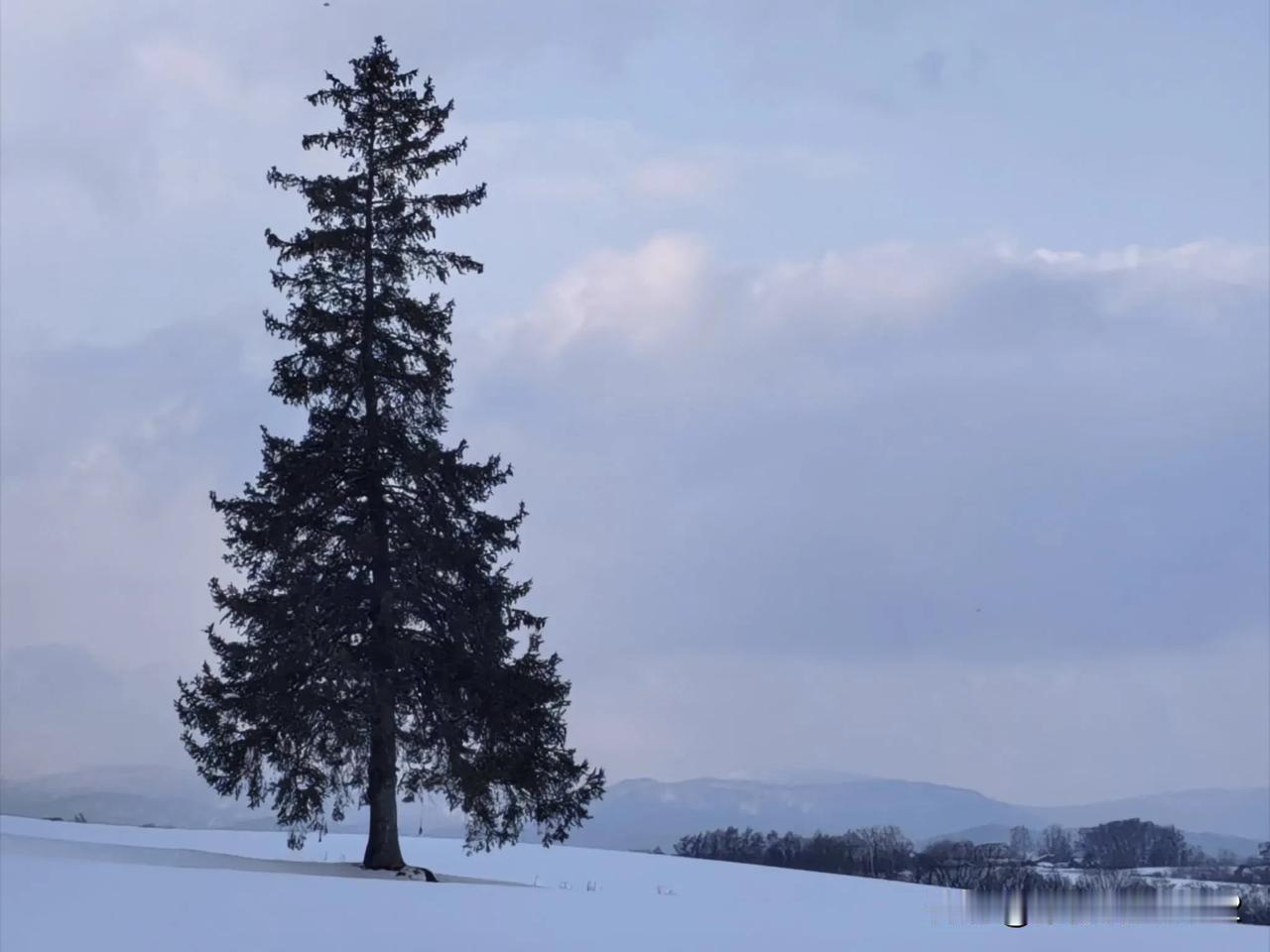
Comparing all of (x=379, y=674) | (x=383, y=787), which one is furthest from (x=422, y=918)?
(x=383, y=787)

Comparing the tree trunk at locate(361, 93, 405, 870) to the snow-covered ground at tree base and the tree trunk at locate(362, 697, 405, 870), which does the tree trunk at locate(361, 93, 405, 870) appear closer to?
the tree trunk at locate(362, 697, 405, 870)

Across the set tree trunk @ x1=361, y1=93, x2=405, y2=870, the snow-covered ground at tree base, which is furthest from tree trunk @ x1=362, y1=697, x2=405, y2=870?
the snow-covered ground at tree base

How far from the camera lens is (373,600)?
23781mm

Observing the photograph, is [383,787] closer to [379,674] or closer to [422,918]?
[379,674]

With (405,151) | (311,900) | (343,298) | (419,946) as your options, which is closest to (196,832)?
(343,298)

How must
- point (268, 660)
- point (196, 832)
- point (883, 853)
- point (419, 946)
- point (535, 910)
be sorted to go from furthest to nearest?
point (196, 832) < point (883, 853) < point (268, 660) < point (535, 910) < point (419, 946)

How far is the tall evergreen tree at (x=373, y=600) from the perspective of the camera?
2325 cm

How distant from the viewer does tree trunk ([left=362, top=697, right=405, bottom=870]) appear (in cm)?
2344

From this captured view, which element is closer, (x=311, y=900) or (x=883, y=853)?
(x=311, y=900)

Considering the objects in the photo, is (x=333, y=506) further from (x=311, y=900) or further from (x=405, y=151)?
(x=311, y=900)

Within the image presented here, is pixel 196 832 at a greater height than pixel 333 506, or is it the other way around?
pixel 333 506

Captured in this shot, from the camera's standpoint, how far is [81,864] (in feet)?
50.3

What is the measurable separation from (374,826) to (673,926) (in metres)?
11.0

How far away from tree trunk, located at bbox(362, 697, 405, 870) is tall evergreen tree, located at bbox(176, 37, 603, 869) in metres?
0.03
